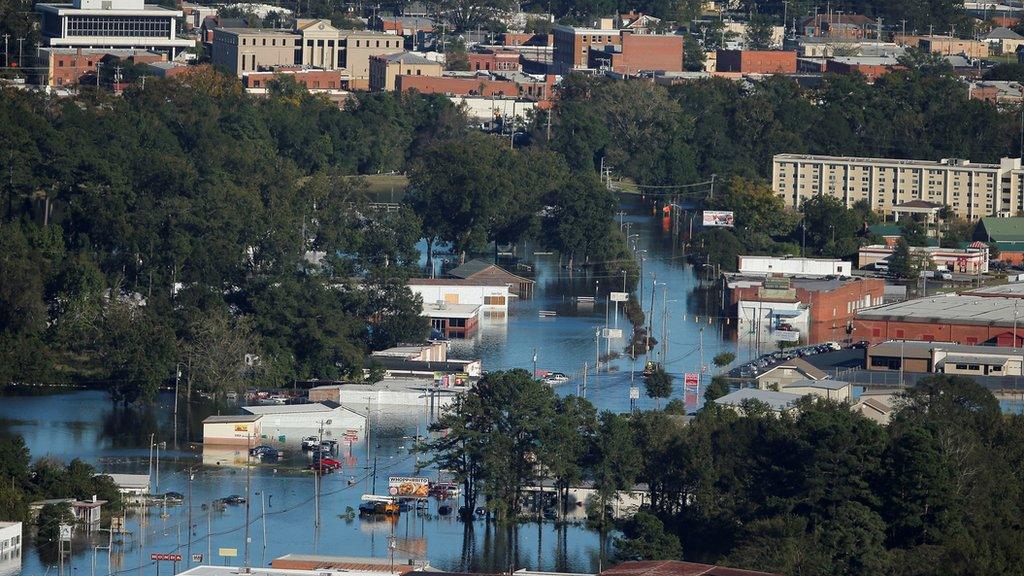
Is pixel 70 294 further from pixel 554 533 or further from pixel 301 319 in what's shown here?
pixel 554 533

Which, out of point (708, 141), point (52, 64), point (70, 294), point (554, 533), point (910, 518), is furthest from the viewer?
point (52, 64)

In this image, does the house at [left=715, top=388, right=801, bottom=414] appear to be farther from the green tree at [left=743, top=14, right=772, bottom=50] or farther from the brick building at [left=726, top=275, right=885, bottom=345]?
the green tree at [left=743, top=14, right=772, bottom=50]

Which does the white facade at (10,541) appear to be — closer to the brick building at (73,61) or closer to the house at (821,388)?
the house at (821,388)

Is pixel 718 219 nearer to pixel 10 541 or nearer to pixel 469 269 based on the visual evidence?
pixel 469 269

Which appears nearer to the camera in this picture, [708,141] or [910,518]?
[910,518]

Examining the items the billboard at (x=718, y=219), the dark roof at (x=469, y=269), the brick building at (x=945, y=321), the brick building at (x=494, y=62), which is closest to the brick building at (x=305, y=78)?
the brick building at (x=494, y=62)

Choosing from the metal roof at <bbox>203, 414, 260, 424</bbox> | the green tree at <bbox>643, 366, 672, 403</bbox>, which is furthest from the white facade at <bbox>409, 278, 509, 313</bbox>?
the metal roof at <bbox>203, 414, 260, 424</bbox>

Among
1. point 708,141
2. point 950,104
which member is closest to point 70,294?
point 708,141
